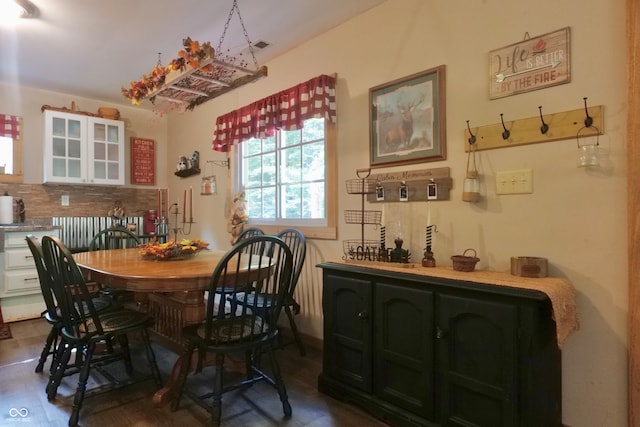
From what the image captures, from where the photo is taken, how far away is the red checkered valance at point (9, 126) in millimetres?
3908

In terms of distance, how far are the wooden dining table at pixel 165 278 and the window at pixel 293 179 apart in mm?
835

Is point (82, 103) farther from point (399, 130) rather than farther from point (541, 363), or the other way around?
point (541, 363)

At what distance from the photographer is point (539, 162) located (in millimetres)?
1778

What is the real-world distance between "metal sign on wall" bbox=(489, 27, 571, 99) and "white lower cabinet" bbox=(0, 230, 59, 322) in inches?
160

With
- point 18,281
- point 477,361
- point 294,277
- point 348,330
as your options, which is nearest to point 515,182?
point 477,361

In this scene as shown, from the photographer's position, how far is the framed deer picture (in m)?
2.14

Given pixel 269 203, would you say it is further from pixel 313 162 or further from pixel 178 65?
pixel 178 65

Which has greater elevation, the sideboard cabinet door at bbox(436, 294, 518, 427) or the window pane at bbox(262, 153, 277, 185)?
the window pane at bbox(262, 153, 277, 185)

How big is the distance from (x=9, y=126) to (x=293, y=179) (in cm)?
317

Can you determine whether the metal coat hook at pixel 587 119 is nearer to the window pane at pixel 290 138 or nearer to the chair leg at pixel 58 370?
the window pane at pixel 290 138

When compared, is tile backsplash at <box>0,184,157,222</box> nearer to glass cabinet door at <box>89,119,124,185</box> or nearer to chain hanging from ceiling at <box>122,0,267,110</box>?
glass cabinet door at <box>89,119,124,185</box>

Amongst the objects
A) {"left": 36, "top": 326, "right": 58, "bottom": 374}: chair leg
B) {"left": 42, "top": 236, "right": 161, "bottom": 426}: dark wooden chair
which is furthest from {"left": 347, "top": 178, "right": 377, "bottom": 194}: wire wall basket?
{"left": 36, "top": 326, "right": 58, "bottom": 374}: chair leg

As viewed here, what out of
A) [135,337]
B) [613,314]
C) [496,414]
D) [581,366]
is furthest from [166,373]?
Result: [613,314]

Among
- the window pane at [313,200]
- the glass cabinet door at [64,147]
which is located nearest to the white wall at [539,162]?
the window pane at [313,200]
